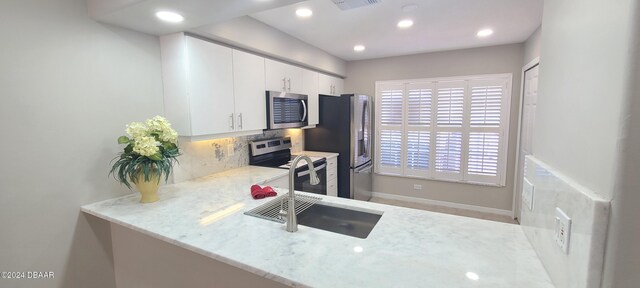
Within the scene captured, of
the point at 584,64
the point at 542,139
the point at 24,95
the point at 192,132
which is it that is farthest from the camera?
the point at 192,132

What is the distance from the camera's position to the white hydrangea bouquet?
1615mm

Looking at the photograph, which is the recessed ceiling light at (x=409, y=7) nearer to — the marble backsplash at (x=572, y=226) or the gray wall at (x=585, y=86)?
the gray wall at (x=585, y=86)

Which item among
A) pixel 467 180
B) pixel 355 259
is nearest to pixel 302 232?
pixel 355 259

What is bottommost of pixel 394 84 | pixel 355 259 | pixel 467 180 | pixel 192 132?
pixel 467 180

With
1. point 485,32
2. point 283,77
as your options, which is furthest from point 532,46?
point 283,77

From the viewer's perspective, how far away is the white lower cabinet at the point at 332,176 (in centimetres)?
354

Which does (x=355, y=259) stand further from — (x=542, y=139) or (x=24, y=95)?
(x=24, y=95)

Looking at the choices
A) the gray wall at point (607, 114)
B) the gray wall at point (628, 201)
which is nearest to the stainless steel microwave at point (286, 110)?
the gray wall at point (607, 114)

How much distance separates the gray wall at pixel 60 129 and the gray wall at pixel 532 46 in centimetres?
374

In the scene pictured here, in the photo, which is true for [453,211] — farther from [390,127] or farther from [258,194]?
[258,194]

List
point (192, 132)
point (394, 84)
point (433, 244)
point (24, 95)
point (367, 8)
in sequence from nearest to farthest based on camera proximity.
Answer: point (433, 244)
point (24, 95)
point (192, 132)
point (367, 8)
point (394, 84)

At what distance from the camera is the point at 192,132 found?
2059mm

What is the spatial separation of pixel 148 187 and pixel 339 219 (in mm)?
1226

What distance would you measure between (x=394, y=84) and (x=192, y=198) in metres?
3.46
